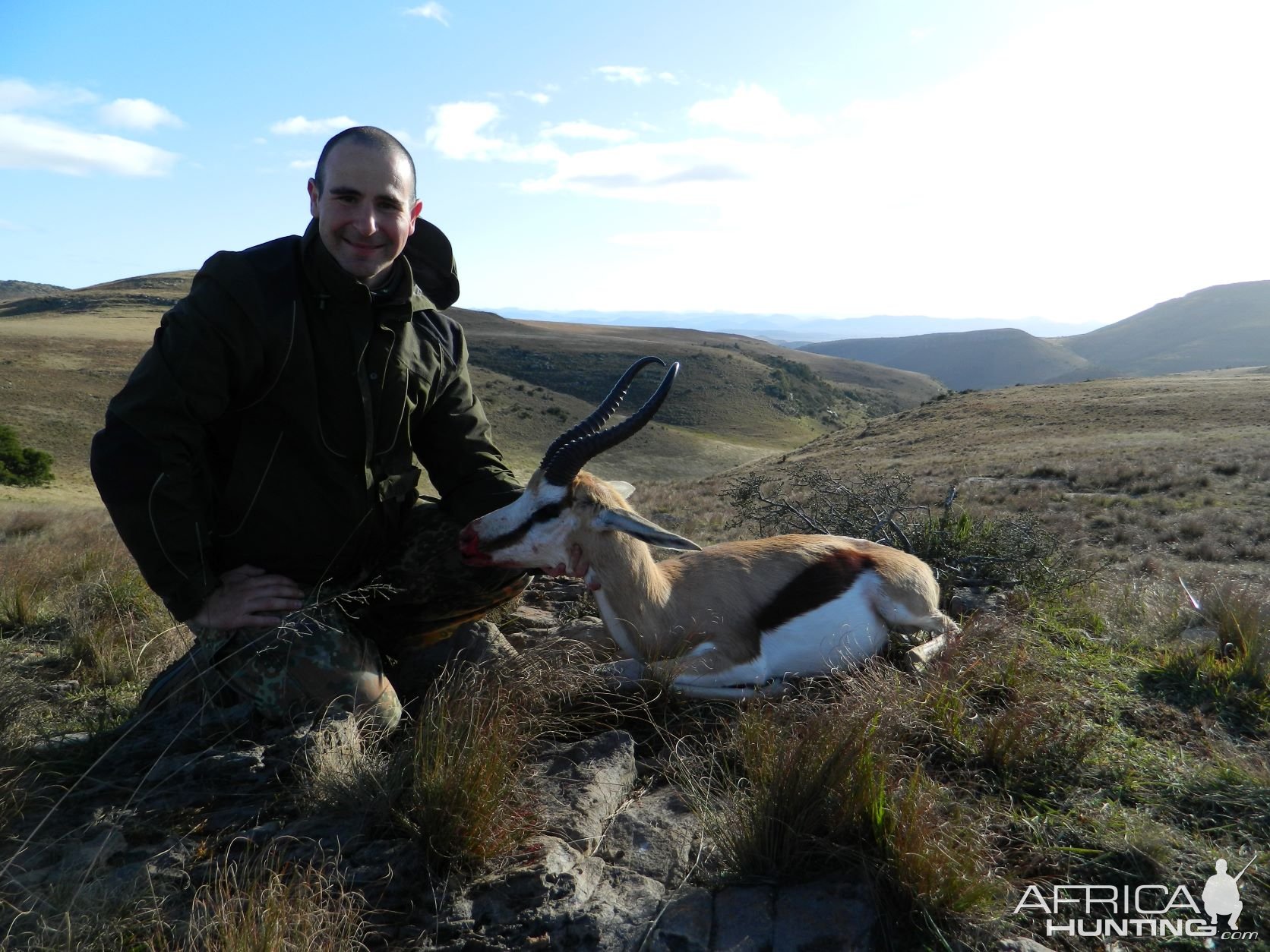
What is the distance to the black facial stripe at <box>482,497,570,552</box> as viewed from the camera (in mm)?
4699

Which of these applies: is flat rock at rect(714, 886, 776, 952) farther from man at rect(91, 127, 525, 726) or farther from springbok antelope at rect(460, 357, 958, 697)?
man at rect(91, 127, 525, 726)

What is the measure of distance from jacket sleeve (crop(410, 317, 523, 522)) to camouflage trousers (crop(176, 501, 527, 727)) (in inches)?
8.2

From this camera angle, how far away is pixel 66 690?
15.7 feet

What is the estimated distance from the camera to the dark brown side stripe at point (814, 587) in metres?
4.96

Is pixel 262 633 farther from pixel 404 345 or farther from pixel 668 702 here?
pixel 668 702

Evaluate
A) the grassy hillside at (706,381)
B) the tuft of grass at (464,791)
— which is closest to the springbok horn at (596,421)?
the tuft of grass at (464,791)

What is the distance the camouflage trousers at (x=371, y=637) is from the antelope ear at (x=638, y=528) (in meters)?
0.76

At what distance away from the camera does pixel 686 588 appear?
202 inches

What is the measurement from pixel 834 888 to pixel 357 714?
93.7 inches

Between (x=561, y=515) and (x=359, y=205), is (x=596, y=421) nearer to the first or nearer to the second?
(x=561, y=515)

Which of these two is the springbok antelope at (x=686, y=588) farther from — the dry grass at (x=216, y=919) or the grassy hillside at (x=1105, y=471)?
the grassy hillside at (x=1105, y=471)

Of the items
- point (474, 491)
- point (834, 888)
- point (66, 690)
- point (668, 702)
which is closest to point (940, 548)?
point (668, 702)

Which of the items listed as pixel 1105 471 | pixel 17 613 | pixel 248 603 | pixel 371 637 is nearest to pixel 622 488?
pixel 371 637

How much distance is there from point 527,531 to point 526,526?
0.11 ft
